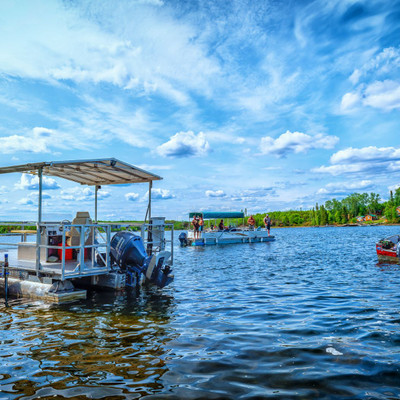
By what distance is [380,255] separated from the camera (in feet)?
71.6

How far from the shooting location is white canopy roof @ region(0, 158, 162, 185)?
11.7 m

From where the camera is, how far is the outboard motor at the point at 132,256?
40.1 feet

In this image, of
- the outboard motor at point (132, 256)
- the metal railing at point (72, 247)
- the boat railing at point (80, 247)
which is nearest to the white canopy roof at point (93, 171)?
the metal railing at point (72, 247)

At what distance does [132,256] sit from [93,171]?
387cm

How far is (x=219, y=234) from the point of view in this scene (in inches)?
1633

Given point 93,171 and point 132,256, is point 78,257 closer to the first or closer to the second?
point 132,256

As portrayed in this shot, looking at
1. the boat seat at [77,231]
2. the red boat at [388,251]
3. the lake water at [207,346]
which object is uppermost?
the boat seat at [77,231]

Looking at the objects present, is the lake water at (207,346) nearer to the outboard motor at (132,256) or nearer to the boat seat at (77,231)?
the outboard motor at (132,256)

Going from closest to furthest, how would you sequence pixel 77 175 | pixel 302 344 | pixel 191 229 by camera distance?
1. pixel 302 344
2. pixel 77 175
3. pixel 191 229

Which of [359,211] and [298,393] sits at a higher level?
[359,211]

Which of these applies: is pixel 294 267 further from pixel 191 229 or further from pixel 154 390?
pixel 191 229

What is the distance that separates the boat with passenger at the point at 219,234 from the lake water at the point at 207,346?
2767cm

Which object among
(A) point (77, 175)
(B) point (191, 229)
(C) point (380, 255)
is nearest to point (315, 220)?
(B) point (191, 229)

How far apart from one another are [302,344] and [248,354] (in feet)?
4.00
